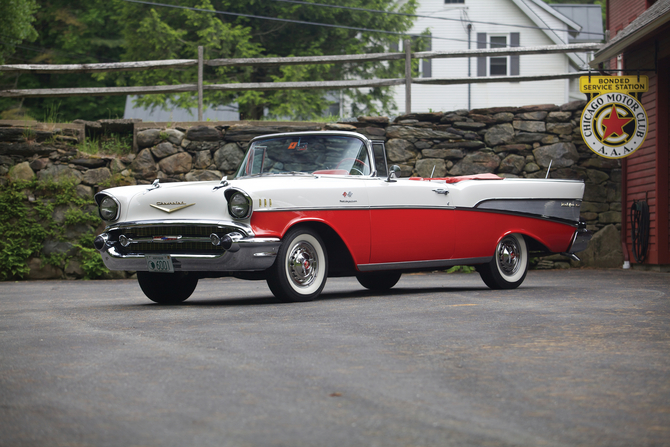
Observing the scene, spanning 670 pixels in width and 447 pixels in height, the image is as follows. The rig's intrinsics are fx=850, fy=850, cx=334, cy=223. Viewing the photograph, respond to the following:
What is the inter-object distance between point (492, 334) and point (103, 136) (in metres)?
10.4

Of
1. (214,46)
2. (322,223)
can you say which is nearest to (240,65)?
(322,223)

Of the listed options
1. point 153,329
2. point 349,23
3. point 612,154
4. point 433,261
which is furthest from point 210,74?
point 153,329

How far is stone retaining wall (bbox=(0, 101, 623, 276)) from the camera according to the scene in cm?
1418

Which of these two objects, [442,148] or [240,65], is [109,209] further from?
[442,148]

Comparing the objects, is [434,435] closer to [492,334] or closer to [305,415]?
[305,415]

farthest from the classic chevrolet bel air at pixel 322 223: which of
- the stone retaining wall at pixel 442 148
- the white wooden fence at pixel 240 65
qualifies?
the white wooden fence at pixel 240 65

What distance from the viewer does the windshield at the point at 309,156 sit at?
8633 mm

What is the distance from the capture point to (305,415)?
3.48m

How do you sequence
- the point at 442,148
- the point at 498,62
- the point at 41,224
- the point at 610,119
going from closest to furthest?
1. the point at 41,224
2. the point at 610,119
3. the point at 442,148
4. the point at 498,62

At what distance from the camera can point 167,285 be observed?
332 inches

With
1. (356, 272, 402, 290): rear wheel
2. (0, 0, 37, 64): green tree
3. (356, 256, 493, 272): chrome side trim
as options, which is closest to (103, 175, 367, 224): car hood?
(356, 256, 493, 272): chrome side trim

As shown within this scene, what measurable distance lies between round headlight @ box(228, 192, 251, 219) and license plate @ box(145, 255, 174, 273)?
70 centimetres

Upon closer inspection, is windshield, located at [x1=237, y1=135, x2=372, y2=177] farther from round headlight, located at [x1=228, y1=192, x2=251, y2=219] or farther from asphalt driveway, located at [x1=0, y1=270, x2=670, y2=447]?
asphalt driveway, located at [x1=0, y1=270, x2=670, y2=447]

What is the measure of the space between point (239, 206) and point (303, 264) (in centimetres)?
83
